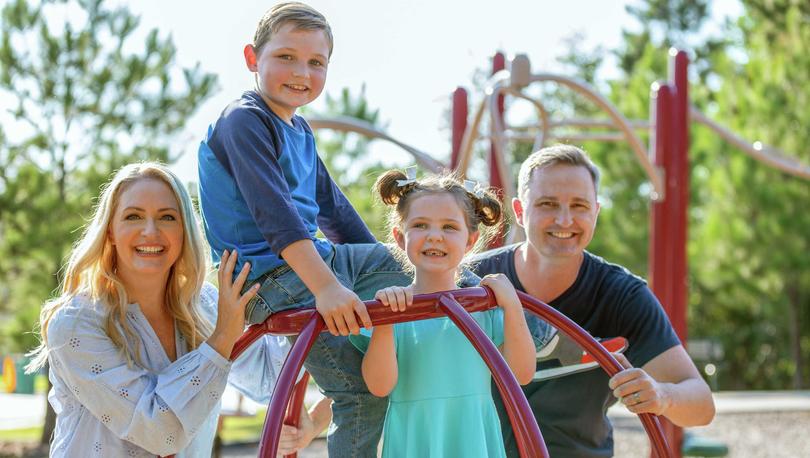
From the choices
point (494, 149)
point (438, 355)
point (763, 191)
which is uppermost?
point (763, 191)

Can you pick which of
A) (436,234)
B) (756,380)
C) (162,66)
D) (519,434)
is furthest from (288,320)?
(756,380)

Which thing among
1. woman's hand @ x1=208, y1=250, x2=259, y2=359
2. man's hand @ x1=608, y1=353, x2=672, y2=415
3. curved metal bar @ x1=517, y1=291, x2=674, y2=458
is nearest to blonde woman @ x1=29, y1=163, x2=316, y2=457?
woman's hand @ x1=208, y1=250, x2=259, y2=359

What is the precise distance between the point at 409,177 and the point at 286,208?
0.38 metres

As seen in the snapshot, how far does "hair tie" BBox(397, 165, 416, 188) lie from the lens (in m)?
2.67

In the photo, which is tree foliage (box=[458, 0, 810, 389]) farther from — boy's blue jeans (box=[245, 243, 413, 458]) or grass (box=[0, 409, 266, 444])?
boy's blue jeans (box=[245, 243, 413, 458])

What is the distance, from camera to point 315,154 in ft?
9.46

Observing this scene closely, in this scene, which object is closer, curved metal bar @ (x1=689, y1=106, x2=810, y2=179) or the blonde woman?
the blonde woman

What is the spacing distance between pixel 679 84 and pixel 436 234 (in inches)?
193

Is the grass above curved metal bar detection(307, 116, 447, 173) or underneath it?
underneath

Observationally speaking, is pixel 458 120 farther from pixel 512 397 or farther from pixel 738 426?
pixel 738 426

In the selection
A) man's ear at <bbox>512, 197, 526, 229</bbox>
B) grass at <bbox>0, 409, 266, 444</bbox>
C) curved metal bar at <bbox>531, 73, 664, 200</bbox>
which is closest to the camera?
man's ear at <bbox>512, 197, 526, 229</bbox>

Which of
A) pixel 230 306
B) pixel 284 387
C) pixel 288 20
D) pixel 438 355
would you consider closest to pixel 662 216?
pixel 438 355

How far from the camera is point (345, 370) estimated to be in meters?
2.67

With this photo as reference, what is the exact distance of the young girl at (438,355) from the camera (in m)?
2.52
